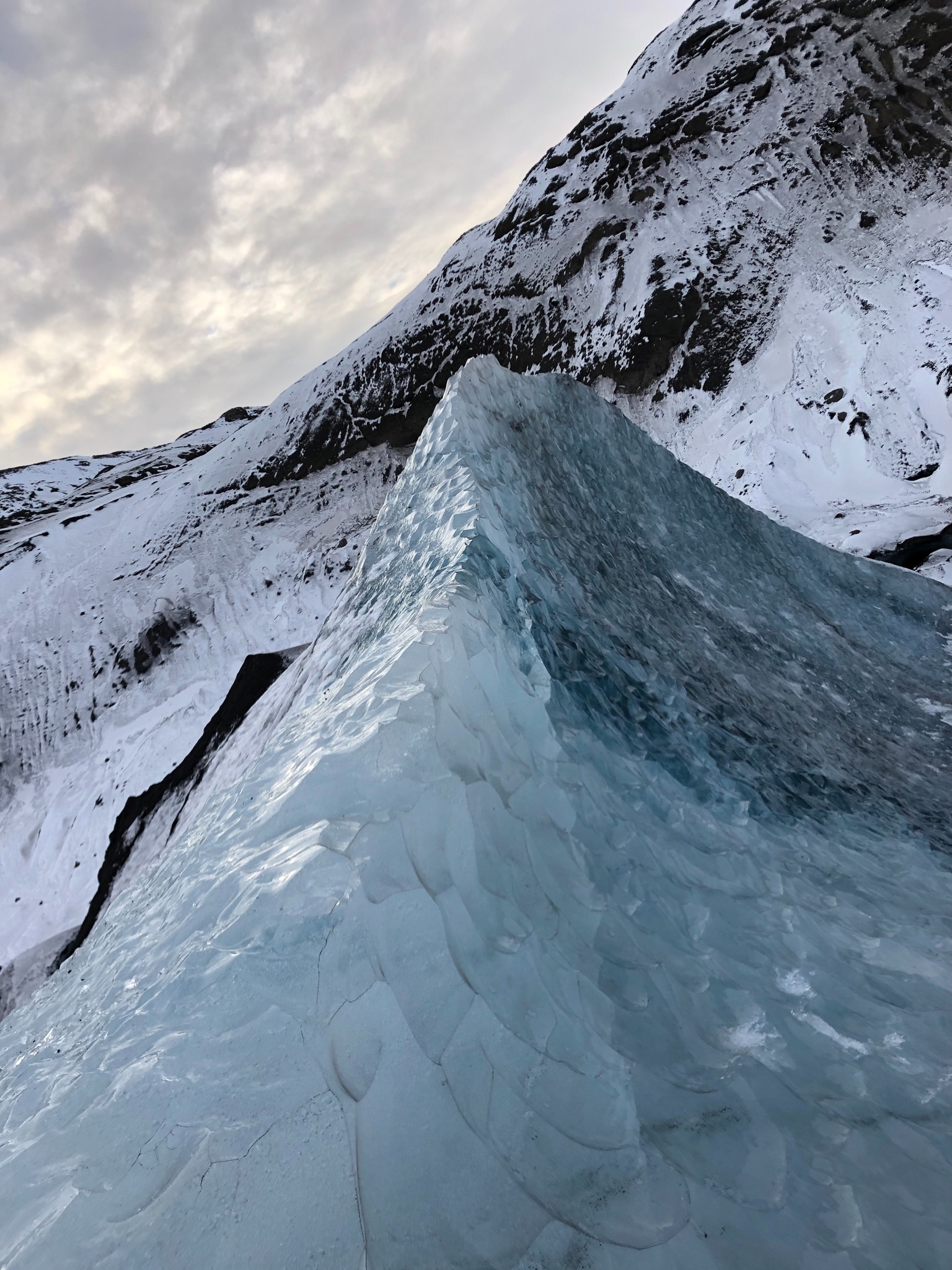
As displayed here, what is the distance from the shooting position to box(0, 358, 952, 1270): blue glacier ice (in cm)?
139

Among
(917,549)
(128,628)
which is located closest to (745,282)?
(917,549)

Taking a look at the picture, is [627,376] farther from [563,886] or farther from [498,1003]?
[498,1003]

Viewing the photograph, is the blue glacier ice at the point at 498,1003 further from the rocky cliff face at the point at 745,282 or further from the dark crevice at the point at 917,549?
the rocky cliff face at the point at 745,282

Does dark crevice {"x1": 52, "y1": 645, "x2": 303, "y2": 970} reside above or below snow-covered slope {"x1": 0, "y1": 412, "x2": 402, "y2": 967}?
below

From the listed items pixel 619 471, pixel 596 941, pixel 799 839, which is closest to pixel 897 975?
pixel 799 839

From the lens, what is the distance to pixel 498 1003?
1.75 metres

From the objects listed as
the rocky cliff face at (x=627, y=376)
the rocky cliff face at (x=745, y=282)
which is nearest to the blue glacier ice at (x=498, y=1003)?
the rocky cliff face at (x=627, y=376)

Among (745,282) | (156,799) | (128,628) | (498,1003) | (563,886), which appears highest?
(745,282)

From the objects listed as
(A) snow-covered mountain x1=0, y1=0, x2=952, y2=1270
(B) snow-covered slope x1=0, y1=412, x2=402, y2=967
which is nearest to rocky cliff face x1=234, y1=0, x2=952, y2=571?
(B) snow-covered slope x1=0, y1=412, x2=402, y2=967

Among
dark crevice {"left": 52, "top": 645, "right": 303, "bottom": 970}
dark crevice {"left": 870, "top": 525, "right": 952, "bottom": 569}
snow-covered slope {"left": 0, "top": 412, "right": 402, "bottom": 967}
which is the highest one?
snow-covered slope {"left": 0, "top": 412, "right": 402, "bottom": 967}

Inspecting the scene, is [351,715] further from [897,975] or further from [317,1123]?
[897,975]

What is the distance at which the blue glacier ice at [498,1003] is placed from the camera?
1.39m

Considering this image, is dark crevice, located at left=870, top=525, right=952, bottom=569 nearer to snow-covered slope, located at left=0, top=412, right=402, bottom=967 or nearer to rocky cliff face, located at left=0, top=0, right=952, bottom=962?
rocky cliff face, located at left=0, top=0, right=952, bottom=962

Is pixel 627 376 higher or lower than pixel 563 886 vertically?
higher
